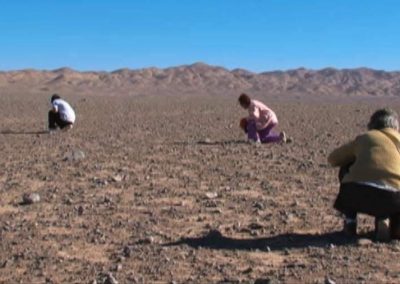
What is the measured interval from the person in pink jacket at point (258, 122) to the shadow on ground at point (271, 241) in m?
7.75

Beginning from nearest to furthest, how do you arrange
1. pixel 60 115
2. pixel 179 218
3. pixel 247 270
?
pixel 247 270 → pixel 179 218 → pixel 60 115

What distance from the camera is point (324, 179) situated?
1130 centimetres

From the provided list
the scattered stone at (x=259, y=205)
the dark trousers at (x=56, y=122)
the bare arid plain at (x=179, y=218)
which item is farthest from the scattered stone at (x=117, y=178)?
the dark trousers at (x=56, y=122)

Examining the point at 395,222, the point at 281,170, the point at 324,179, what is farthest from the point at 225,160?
the point at 395,222

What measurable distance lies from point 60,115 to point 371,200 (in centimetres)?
1250

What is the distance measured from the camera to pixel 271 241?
7641mm

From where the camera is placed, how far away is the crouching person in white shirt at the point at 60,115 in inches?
734

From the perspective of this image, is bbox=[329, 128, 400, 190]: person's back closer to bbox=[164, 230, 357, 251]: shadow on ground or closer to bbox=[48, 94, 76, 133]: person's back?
bbox=[164, 230, 357, 251]: shadow on ground

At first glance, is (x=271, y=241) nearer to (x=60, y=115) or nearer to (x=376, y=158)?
(x=376, y=158)

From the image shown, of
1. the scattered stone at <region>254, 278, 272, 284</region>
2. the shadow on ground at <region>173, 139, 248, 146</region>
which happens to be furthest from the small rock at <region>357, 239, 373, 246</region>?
the shadow on ground at <region>173, 139, 248, 146</region>

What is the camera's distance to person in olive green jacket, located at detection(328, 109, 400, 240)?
7250 mm

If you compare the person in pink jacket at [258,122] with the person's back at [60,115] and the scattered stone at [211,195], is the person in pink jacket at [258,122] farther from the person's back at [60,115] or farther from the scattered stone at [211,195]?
the scattered stone at [211,195]

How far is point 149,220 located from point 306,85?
106 m

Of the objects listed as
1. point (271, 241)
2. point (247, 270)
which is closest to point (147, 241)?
point (271, 241)
